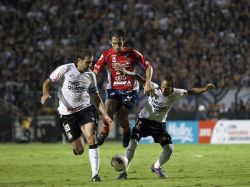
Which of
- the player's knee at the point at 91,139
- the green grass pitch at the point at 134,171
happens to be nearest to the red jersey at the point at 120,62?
the green grass pitch at the point at 134,171

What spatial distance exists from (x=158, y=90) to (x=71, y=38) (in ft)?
72.5

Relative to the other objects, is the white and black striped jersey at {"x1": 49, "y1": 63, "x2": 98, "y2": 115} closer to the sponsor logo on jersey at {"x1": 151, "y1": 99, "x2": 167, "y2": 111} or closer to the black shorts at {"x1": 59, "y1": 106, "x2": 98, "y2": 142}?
the black shorts at {"x1": 59, "y1": 106, "x2": 98, "y2": 142}

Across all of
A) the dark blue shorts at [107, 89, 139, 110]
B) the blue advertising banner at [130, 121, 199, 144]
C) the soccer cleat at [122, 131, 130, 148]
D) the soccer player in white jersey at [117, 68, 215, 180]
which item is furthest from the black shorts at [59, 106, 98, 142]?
the blue advertising banner at [130, 121, 199, 144]

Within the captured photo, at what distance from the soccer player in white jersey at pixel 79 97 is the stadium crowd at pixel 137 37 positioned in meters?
17.2

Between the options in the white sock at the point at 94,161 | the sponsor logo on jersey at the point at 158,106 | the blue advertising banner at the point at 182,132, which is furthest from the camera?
the blue advertising banner at the point at 182,132

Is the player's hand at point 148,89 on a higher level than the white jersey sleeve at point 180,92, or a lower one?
higher

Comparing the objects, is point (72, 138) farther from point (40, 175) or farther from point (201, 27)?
point (201, 27)

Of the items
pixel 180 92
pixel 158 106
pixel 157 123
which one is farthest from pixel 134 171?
pixel 180 92

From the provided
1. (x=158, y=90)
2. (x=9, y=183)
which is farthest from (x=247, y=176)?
(x=9, y=183)

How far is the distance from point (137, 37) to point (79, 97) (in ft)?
69.6

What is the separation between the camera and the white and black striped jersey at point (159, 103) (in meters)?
13.9

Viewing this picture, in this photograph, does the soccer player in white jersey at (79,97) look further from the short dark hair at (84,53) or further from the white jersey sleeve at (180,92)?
the white jersey sleeve at (180,92)

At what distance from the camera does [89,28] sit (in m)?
35.7

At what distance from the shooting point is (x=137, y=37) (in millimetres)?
34844
